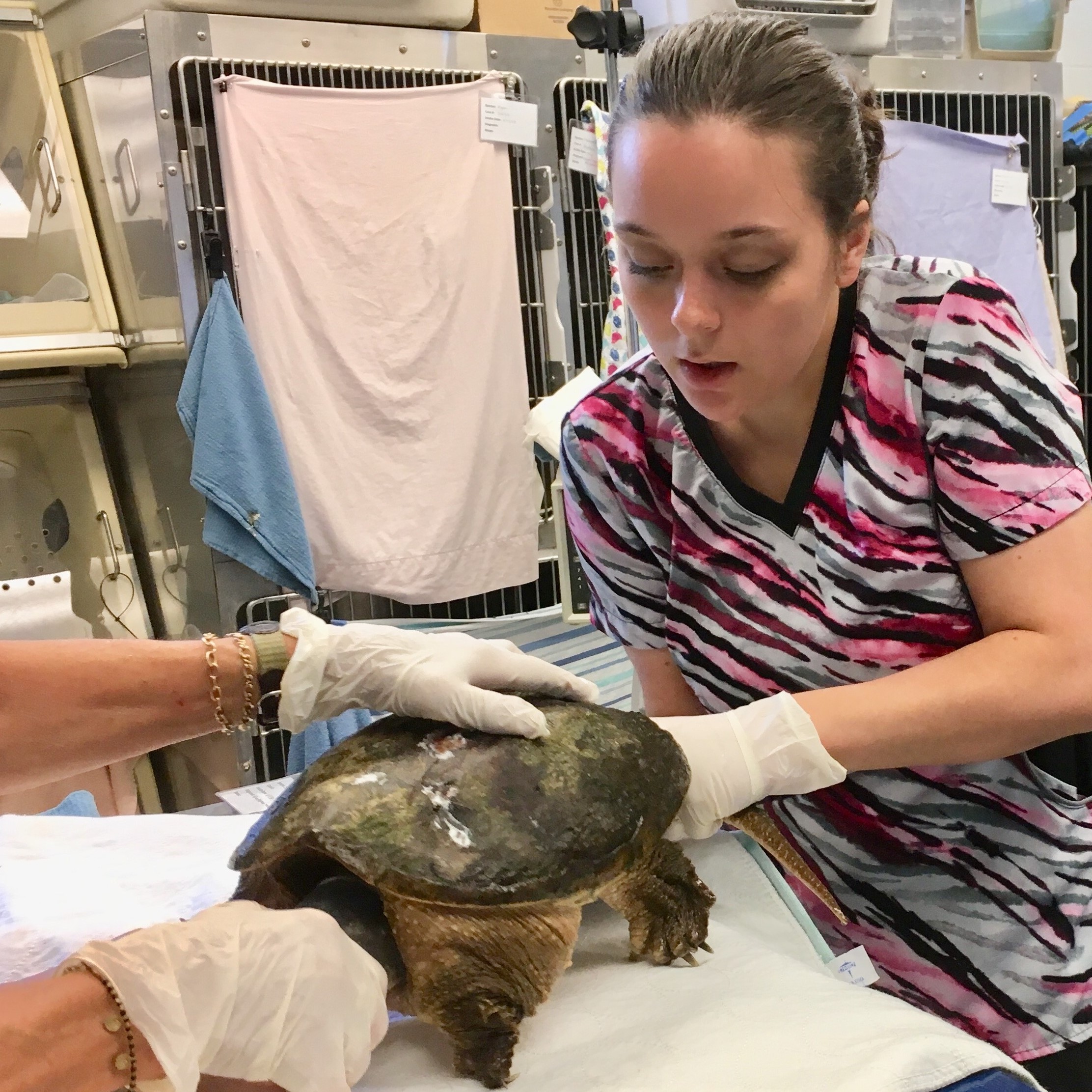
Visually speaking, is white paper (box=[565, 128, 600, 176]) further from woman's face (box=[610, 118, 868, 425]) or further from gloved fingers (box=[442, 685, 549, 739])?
gloved fingers (box=[442, 685, 549, 739])

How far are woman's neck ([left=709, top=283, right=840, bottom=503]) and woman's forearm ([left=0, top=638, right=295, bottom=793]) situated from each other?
0.51m

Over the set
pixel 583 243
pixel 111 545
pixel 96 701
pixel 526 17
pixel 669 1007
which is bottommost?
pixel 669 1007

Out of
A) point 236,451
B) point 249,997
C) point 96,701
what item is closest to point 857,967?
point 249,997

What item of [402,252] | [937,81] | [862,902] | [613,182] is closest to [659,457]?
[613,182]

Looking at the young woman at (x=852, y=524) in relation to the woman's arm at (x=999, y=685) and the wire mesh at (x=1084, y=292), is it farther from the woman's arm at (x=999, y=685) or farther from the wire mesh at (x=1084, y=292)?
the wire mesh at (x=1084, y=292)

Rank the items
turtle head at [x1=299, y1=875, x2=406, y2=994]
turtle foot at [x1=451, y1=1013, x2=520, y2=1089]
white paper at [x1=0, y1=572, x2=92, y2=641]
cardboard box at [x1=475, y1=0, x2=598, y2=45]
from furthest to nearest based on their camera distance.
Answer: cardboard box at [x1=475, y1=0, x2=598, y2=45]
white paper at [x1=0, y1=572, x2=92, y2=641]
turtle head at [x1=299, y1=875, x2=406, y2=994]
turtle foot at [x1=451, y1=1013, x2=520, y2=1089]

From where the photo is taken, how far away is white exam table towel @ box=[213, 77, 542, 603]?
2.03 m

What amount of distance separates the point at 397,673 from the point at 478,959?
0.29 meters

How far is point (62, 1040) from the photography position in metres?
0.70

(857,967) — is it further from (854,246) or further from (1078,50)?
(1078,50)

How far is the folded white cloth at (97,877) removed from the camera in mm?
1109

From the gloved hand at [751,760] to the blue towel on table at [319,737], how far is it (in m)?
1.18

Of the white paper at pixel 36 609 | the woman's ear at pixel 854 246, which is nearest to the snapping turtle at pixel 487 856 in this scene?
the woman's ear at pixel 854 246

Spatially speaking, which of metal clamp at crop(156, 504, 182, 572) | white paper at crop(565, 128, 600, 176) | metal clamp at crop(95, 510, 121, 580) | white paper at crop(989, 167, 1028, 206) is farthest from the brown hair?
white paper at crop(989, 167, 1028, 206)
